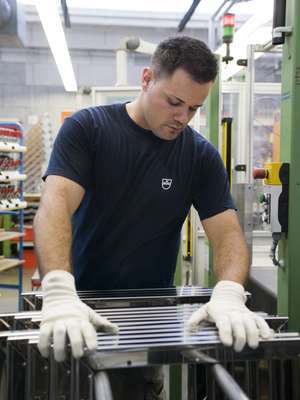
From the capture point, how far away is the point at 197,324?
1145 millimetres

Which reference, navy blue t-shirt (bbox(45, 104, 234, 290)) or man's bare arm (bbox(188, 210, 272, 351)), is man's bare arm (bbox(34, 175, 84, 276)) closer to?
navy blue t-shirt (bbox(45, 104, 234, 290))

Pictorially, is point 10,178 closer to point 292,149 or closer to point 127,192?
point 127,192

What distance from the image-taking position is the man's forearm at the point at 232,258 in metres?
1.50

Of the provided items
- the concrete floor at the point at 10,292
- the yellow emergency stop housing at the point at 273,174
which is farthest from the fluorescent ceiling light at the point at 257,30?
the concrete floor at the point at 10,292

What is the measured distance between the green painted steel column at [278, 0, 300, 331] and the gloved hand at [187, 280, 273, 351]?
0.49 m

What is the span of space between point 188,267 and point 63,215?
3.00m

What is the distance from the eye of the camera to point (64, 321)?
102 cm

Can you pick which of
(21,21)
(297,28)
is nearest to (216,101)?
(297,28)

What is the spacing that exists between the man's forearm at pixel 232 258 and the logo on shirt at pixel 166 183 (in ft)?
0.86

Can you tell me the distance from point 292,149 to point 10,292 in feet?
16.7

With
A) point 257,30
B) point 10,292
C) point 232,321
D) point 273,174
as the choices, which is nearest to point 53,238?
point 232,321

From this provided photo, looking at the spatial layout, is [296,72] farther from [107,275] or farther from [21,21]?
[21,21]

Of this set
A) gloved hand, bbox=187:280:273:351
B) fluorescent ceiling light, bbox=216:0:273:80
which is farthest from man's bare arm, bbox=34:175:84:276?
fluorescent ceiling light, bbox=216:0:273:80

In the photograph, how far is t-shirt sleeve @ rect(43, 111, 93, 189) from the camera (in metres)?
1.50
